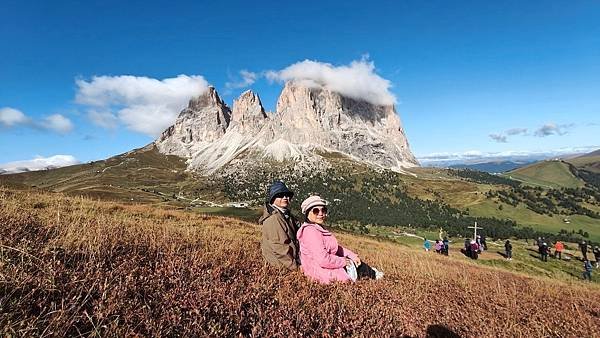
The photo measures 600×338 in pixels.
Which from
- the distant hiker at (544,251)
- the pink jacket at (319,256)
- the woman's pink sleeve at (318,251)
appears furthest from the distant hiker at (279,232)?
the distant hiker at (544,251)

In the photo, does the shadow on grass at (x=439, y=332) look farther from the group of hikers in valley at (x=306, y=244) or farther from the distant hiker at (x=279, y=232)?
the distant hiker at (x=279, y=232)

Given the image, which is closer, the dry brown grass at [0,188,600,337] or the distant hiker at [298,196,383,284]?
the dry brown grass at [0,188,600,337]

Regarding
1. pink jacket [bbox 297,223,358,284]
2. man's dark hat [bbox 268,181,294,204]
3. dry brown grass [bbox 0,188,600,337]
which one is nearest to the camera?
dry brown grass [bbox 0,188,600,337]

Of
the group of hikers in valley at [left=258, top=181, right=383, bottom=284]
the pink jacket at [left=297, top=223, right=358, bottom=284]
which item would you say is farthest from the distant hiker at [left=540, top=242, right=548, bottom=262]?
the pink jacket at [left=297, top=223, right=358, bottom=284]

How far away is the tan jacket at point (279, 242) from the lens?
750 centimetres

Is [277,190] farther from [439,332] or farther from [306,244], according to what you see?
[439,332]

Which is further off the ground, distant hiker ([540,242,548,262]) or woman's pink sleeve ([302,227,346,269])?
woman's pink sleeve ([302,227,346,269])

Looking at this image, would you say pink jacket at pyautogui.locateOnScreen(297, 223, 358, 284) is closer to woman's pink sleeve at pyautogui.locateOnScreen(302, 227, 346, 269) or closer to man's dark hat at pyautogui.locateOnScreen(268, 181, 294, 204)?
woman's pink sleeve at pyautogui.locateOnScreen(302, 227, 346, 269)

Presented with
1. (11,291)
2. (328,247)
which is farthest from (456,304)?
(11,291)

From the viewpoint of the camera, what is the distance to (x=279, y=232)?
768 centimetres

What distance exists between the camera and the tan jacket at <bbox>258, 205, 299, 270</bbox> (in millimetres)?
7504

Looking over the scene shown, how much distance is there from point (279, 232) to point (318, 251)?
37.2 inches

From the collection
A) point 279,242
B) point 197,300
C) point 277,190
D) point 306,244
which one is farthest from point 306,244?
point 197,300

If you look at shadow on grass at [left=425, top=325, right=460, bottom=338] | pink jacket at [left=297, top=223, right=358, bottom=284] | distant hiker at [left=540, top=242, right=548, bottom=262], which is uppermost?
pink jacket at [left=297, top=223, right=358, bottom=284]
